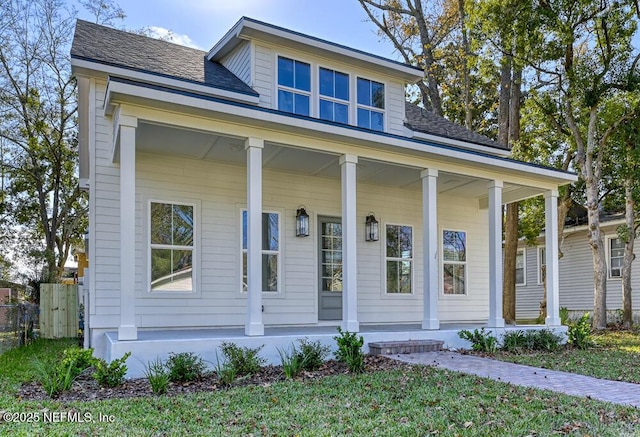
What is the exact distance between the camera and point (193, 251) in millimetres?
8719

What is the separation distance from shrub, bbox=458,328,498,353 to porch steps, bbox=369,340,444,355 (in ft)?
2.08

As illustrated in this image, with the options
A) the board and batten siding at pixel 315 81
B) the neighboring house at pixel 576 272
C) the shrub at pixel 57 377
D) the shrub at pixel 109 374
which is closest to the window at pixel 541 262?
the neighboring house at pixel 576 272

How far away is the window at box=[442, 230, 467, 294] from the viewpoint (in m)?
11.6

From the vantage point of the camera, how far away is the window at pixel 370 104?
1047 cm

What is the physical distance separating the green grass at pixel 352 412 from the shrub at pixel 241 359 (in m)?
0.78

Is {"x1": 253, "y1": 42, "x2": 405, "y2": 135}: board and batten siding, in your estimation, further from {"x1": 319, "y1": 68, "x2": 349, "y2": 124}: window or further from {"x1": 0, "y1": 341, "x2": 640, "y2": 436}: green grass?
{"x1": 0, "y1": 341, "x2": 640, "y2": 436}: green grass

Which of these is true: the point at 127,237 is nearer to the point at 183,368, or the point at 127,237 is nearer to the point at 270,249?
the point at 183,368

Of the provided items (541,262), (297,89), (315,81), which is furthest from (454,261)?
(541,262)

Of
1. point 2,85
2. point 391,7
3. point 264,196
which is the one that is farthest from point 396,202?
point 2,85

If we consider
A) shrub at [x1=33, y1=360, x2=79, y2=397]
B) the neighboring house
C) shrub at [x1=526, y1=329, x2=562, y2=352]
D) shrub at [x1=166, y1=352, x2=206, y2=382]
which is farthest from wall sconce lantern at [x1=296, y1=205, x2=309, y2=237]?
the neighboring house

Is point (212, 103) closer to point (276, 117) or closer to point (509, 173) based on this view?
point (276, 117)

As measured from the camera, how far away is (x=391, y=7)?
18.2 m

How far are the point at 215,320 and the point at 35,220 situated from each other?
1554 centimetres

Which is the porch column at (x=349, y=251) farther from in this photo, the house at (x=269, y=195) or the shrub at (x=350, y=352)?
the shrub at (x=350, y=352)
